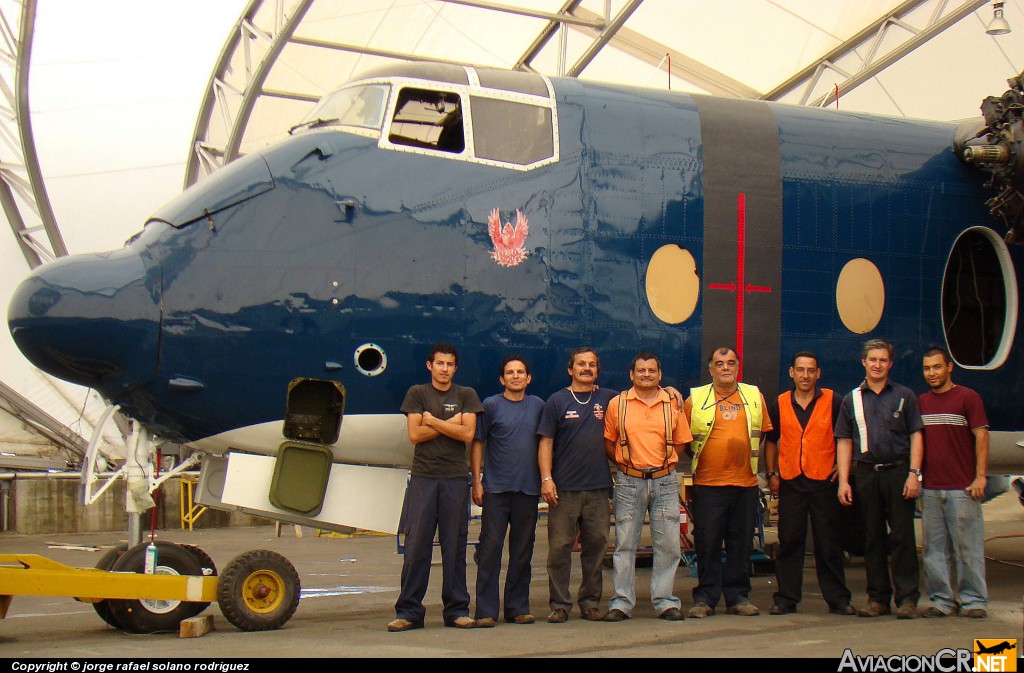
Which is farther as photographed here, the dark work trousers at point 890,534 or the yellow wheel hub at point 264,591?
the dark work trousers at point 890,534

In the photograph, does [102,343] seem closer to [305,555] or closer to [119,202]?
[305,555]

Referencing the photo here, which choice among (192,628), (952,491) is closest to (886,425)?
(952,491)

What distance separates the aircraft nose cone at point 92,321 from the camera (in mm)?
7590

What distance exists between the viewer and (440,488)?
25.8 ft

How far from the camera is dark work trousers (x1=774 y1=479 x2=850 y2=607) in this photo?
849cm

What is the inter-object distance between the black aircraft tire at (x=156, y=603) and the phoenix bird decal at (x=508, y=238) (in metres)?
3.26

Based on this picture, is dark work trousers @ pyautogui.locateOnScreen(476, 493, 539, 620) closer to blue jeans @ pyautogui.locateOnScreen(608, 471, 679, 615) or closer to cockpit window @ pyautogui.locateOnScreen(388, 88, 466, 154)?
blue jeans @ pyautogui.locateOnScreen(608, 471, 679, 615)

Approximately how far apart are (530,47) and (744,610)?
16786mm

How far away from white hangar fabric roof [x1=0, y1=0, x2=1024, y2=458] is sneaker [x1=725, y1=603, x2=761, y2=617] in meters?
12.8

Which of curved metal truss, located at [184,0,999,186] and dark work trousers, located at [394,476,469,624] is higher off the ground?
curved metal truss, located at [184,0,999,186]

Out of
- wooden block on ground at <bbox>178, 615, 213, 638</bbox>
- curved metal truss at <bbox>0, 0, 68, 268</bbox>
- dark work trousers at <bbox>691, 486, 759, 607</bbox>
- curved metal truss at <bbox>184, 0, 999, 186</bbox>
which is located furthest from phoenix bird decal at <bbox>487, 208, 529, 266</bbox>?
curved metal truss at <bbox>0, 0, 68, 268</bbox>

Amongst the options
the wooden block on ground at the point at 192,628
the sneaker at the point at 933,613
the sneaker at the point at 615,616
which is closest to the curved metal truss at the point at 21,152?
the wooden block on ground at the point at 192,628

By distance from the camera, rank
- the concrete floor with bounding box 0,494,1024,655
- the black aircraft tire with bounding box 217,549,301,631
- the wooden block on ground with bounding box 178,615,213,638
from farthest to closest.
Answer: the black aircraft tire with bounding box 217,549,301,631
the wooden block on ground with bounding box 178,615,213,638
the concrete floor with bounding box 0,494,1024,655

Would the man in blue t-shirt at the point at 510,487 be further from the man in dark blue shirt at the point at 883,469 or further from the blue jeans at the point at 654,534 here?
the man in dark blue shirt at the point at 883,469
